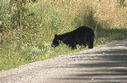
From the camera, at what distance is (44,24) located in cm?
2075

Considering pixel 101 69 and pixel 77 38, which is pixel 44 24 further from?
pixel 101 69

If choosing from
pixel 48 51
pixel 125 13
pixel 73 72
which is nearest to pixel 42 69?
pixel 73 72

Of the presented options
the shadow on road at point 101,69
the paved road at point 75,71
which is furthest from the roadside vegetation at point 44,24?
the shadow on road at point 101,69

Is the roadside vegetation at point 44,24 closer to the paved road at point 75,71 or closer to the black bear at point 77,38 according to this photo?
the black bear at point 77,38

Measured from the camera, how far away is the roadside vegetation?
1602 centimetres

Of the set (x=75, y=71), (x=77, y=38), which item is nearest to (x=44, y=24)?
(x=77, y=38)

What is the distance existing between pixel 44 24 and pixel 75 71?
9348 mm

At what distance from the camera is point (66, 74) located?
11.1 metres

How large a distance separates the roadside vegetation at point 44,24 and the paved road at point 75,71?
131 cm

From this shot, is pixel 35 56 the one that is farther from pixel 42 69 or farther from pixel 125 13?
pixel 125 13

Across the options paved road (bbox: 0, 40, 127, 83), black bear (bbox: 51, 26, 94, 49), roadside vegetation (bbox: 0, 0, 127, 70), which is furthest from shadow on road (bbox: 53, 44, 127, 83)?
black bear (bbox: 51, 26, 94, 49)

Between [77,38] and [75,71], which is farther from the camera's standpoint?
[77,38]

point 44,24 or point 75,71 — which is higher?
point 75,71

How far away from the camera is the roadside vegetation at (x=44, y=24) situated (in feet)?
52.5
